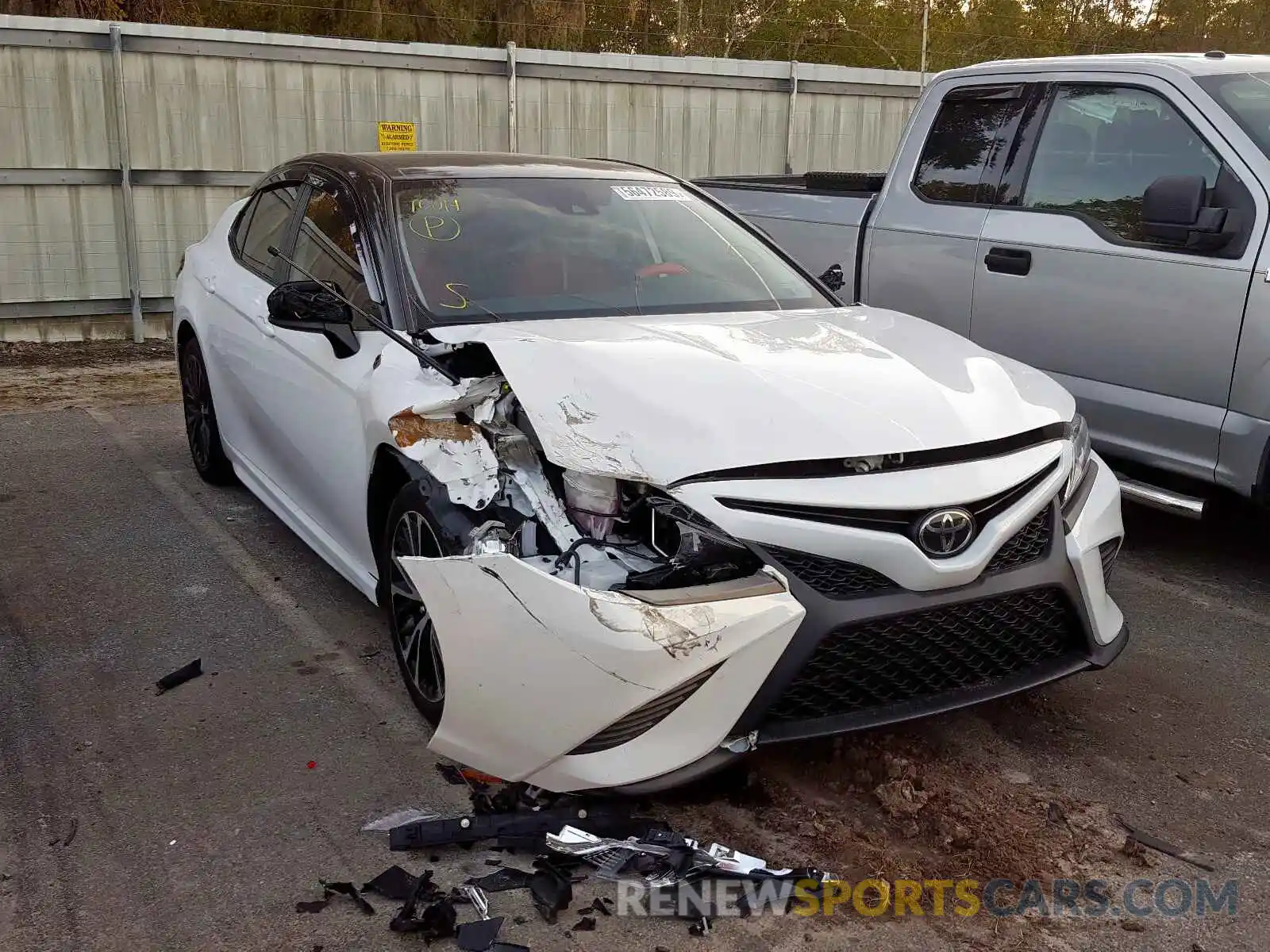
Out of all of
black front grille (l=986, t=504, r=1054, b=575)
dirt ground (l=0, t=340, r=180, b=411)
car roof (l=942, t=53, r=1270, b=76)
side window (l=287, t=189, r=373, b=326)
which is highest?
car roof (l=942, t=53, r=1270, b=76)

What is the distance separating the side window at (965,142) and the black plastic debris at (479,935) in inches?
163

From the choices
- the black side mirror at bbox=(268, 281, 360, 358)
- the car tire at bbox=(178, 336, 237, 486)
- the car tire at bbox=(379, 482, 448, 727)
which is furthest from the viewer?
the car tire at bbox=(178, 336, 237, 486)

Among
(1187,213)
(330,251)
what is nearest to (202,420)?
(330,251)

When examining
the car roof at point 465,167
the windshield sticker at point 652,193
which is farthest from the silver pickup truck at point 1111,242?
the car roof at point 465,167

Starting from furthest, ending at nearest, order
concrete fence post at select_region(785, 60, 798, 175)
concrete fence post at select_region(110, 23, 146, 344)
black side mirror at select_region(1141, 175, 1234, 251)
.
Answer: concrete fence post at select_region(785, 60, 798, 175) < concrete fence post at select_region(110, 23, 146, 344) < black side mirror at select_region(1141, 175, 1234, 251)

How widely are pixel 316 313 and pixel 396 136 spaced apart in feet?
23.7

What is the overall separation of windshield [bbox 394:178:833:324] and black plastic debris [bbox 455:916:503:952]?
188 centimetres

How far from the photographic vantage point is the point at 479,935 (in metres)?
2.67

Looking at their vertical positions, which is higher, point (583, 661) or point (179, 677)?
point (583, 661)

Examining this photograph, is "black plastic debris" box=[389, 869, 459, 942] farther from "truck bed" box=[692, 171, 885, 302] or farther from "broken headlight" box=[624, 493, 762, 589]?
"truck bed" box=[692, 171, 885, 302]

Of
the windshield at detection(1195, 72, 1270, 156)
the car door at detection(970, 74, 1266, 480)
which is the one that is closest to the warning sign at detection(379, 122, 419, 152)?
the car door at detection(970, 74, 1266, 480)

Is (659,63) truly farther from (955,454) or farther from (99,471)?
A: (955,454)

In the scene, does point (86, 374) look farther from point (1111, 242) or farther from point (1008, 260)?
point (1111, 242)

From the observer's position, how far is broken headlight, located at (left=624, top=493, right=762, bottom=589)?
2.87m
